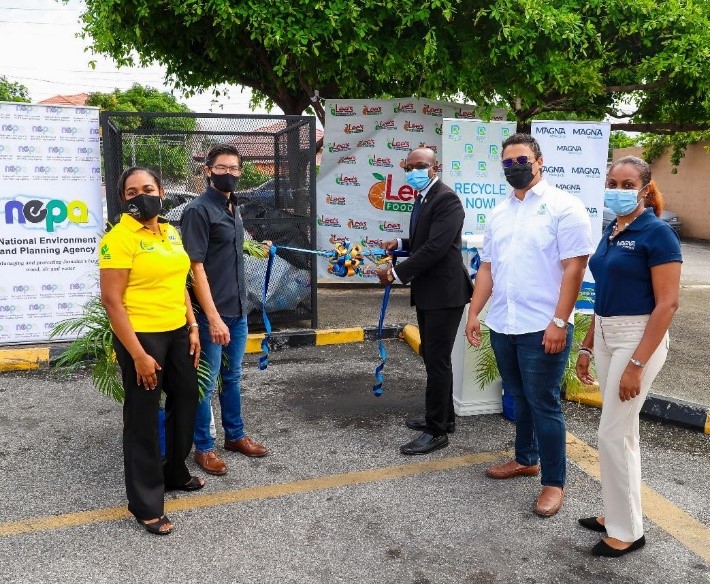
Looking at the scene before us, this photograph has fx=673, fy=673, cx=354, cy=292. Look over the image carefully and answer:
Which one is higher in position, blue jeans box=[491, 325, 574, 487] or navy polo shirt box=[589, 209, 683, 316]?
navy polo shirt box=[589, 209, 683, 316]

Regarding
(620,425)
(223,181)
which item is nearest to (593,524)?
(620,425)

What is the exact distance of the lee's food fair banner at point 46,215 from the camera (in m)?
6.45

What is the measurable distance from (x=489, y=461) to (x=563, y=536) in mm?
935

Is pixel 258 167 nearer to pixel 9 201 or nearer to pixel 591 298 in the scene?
pixel 9 201

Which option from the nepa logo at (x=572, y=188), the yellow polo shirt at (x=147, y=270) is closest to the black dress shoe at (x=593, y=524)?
the yellow polo shirt at (x=147, y=270)

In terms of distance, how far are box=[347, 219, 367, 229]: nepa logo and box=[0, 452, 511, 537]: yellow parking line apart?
5422mm

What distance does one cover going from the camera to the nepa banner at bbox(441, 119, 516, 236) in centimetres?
738

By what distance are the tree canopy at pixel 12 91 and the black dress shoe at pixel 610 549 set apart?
3296 centimetres

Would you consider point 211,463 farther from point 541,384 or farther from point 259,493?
point 541,384

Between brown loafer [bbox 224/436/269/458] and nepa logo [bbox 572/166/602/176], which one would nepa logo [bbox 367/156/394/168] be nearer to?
nepa logo [bbox 572/166/602/176]

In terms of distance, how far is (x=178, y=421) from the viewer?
367 centimetres

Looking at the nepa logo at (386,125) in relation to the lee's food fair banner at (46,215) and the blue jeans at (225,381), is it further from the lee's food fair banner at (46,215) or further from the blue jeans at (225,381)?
the blue jeans at (225,381)

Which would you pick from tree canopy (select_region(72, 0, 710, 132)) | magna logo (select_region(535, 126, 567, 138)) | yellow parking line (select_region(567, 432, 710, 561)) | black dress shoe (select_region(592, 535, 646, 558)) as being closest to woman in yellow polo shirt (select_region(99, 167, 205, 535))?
black dress shoe (select_region(592, 535, 646, 558))

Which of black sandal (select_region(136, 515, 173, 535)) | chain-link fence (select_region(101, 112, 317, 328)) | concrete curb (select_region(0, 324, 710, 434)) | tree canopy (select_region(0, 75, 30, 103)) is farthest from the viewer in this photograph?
tree canopy (select_region(0, 75, 30, 103))
